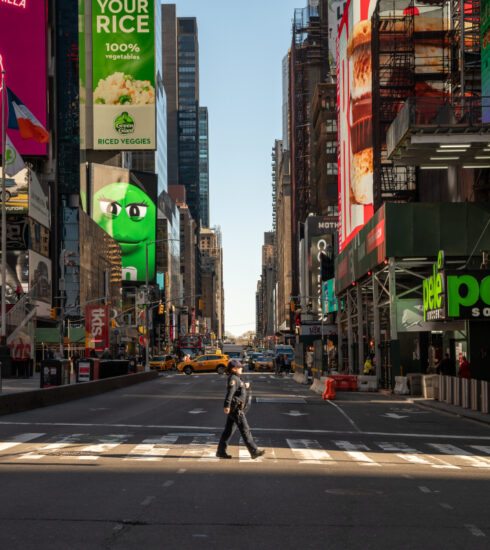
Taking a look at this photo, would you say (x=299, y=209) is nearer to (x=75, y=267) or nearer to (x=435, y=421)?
(x=75, y=267)

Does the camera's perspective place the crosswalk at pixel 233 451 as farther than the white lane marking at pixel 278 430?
No

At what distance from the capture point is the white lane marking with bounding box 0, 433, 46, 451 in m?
16.7

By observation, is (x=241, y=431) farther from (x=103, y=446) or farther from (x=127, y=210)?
(x=127, y=210)

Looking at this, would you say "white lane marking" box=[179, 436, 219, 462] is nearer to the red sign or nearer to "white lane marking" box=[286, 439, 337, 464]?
"white lane marking" box=[286, 439, 337, 464]

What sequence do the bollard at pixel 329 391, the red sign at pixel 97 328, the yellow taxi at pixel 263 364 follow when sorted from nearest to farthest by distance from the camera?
1. the bollard at pixel 329 391
2. the red sign at pixel 97 328
3. the yellow taxi at pixel 263 364

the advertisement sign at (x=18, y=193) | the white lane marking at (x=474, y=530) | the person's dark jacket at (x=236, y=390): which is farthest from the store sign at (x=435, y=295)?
the advertisement sign at (x=18, y=193)

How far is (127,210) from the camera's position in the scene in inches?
5477

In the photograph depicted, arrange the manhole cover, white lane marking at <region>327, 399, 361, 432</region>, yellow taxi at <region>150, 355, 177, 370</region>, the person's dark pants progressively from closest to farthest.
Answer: the person's dark pants
white lane marking at <region>327, 399, 361, 432</region>
the manhole cover
yellow taxi at <region>150, 355, 177, 370</region>

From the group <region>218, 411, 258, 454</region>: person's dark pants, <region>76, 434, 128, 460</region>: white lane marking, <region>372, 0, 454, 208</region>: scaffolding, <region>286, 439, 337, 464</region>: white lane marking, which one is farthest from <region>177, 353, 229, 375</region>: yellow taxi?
<region>218, 411, 258, 454</region>: person's dark pants

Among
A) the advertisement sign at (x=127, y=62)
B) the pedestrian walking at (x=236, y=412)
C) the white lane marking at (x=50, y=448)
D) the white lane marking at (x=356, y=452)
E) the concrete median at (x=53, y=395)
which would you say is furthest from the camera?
the advertisement sign at (x=127, y=62)

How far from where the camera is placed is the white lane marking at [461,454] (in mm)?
14931

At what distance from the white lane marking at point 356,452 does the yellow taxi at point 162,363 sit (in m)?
66.1

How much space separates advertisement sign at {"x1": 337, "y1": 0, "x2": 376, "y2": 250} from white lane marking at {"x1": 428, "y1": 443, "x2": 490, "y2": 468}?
5002 centimetres

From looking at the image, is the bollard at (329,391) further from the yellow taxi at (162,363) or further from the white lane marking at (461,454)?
the yellow taxi at (162,363)
